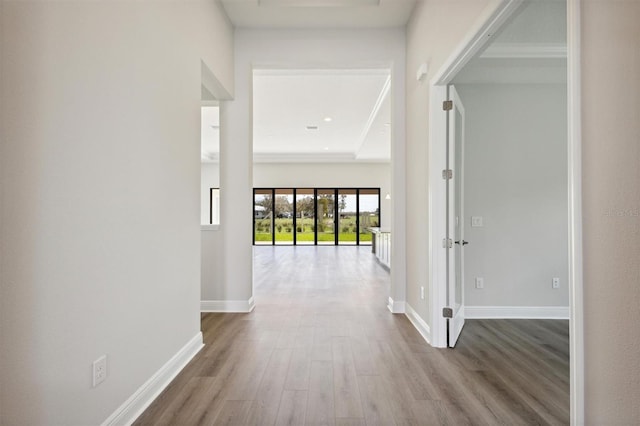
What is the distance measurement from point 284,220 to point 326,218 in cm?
151

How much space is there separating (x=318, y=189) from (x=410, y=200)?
349 inches

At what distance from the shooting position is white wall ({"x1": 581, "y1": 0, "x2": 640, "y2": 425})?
1.12 meters

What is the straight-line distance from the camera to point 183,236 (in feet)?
8.46

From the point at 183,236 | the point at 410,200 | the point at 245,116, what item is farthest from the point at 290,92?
the point at 183,236

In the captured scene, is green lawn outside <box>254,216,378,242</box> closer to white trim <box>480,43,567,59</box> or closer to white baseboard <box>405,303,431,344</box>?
white baseboard <box>405,303,431,344</box>

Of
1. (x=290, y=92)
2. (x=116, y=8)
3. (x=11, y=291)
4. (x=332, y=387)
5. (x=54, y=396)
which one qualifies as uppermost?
Answer: (x=290, y=92)

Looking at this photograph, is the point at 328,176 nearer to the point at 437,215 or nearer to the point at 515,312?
the point at 515,312

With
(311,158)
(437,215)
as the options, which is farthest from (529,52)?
(311,158)

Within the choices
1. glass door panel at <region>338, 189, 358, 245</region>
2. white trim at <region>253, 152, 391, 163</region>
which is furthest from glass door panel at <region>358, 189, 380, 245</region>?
white trim at <region>253, 152, 391, 163</region>

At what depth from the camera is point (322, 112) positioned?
6.91m

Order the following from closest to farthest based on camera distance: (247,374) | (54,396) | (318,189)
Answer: (54,396)
(247,374)
(318,189)

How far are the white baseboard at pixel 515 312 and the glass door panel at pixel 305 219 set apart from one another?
8.92 metres

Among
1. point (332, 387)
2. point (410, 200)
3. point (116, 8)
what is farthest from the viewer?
point (410, 200)

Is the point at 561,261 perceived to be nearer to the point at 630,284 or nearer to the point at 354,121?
the point at 630,284
